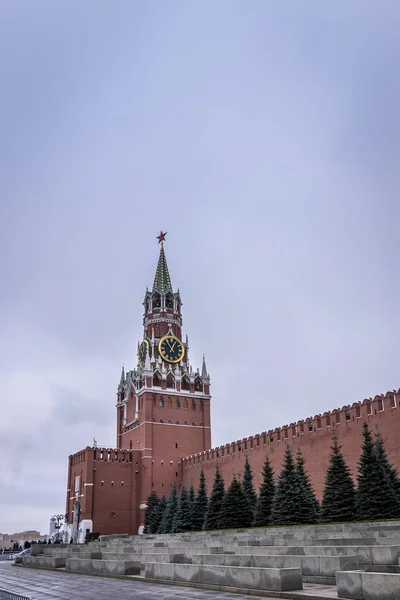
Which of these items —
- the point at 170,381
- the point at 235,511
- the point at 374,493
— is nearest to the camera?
the point at 374,493

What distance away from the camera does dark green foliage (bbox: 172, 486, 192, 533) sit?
33156 millimetres

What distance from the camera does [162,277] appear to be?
5800 centimetres

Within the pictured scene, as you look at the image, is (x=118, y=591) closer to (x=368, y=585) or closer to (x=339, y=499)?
(x=368, y=585)

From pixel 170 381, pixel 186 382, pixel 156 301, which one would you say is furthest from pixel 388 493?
pixel 156 301

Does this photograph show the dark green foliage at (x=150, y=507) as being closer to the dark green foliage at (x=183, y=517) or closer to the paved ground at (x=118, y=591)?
the dark green foliage at (x=183, y=517)

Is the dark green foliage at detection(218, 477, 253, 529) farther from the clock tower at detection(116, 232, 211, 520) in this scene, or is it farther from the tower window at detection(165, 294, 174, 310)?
the tower window at detection(165, 294, 174, 310)

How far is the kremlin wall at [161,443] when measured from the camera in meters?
32.1

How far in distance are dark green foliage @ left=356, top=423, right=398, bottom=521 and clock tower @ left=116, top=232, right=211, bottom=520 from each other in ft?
89.8

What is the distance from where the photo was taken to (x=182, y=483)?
4488 centimetres

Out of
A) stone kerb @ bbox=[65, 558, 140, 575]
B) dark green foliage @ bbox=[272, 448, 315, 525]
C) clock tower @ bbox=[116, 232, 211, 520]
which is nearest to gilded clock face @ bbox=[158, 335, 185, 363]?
clock tower @ bbox=[116, 232, 211, 520]

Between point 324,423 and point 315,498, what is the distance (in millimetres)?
4508

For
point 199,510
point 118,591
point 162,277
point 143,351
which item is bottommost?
point 118,591

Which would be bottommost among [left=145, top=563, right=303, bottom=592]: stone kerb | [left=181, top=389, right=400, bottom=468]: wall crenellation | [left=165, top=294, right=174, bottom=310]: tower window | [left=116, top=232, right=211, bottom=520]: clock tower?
[left=145, top=563, right=303, bottom=592]: stone kerb

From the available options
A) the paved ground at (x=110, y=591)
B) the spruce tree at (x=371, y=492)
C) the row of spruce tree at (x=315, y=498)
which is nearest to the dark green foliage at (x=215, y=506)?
the row of spruce tree at (x=315, y=498)
